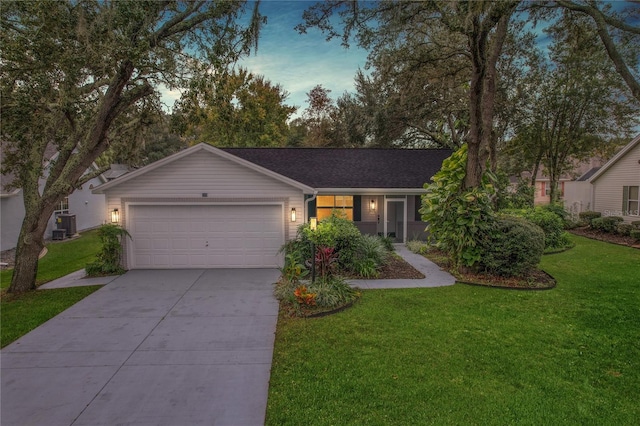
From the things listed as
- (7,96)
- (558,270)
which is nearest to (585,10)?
(558,270)

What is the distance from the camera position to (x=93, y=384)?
4.55 meters

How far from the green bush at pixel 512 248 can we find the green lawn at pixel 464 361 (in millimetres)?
1081

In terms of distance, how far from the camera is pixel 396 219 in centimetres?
1470

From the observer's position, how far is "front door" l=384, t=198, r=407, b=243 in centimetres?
1442

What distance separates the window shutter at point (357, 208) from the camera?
14539 mm

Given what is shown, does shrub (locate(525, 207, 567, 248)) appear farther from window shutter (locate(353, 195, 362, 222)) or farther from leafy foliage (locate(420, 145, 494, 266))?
window shutter (locate(353, 195, 362, 222))

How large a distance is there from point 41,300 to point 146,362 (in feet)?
15.8

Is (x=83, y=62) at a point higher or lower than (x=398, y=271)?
higher

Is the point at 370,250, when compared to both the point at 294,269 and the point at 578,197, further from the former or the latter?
the point at 578,197

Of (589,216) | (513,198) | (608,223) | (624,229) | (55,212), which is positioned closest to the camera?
(624,229)

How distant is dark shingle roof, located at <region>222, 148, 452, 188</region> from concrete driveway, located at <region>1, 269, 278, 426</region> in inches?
284

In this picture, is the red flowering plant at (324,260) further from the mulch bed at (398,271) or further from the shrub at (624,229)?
the shrub at (624,229)

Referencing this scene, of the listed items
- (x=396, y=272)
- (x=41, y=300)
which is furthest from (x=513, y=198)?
(x=41, y=300)

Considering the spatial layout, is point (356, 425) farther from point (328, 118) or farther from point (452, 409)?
point (328, 118)
